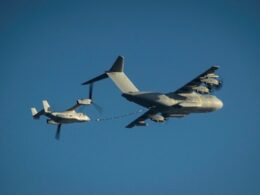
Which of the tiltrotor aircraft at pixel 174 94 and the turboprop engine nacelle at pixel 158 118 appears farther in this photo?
the turboprop engine nacelle at pixel 158 118

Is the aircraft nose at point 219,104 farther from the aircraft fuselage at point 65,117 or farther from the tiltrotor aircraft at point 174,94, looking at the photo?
the aircraft fuselage at point 65,117

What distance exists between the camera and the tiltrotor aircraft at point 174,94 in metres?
49.3

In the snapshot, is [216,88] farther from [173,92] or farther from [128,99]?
[128,99]

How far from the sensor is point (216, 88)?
167 feet

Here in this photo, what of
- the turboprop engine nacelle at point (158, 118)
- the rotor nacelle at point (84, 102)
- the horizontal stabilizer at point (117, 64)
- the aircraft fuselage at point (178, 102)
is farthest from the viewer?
the rotor nacelle at point (84, 102)

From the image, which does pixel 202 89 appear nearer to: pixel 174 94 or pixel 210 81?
pixel 210 81

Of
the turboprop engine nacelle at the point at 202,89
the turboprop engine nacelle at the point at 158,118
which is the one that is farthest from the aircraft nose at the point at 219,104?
the turboprop engine nacelle at the point at 158,118

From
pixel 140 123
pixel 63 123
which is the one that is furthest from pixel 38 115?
pixel 140 123

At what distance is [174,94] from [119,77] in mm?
4844

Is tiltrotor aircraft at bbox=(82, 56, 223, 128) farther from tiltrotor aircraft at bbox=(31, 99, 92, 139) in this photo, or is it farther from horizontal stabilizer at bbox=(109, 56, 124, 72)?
tiltrotor aircraft at bbox=(31, 99, 92, 139)

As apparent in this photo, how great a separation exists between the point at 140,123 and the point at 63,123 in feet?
42.5

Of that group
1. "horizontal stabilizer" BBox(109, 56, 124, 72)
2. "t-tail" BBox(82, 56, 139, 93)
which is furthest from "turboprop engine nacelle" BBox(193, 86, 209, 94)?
"horizontal stabilizer" BBox(109, 56, 124, 72)

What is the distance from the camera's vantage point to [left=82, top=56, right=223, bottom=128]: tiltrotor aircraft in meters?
49.3

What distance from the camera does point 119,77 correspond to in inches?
1976
